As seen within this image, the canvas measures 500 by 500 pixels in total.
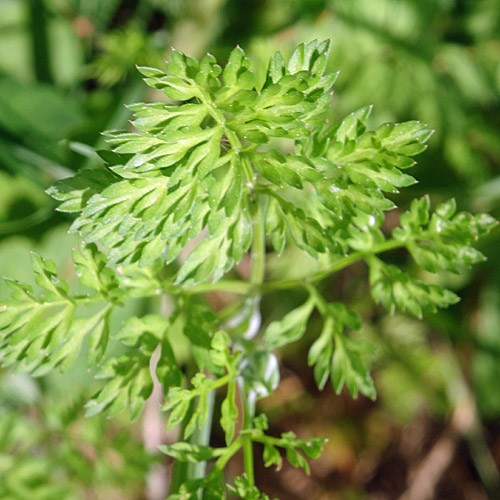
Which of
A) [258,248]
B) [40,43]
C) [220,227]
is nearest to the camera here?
[220,227]

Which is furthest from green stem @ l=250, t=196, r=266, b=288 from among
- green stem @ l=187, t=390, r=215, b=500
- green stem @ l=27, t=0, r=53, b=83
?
green stem @ l=27, t=0, r=53, b=83

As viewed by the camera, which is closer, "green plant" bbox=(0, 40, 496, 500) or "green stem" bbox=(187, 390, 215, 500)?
"green plant" bbox=(0, 40, 496, 500)

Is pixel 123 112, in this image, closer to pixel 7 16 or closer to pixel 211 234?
pixel 7 16

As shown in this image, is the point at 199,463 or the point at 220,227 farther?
the point at 199,463

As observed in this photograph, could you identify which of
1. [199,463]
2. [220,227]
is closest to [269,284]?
[220,227]

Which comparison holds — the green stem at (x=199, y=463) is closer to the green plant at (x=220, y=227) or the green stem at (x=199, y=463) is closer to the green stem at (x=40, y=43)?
the green plant at (x=220, y=227)

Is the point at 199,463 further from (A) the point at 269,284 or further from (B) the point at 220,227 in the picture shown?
(B) the point at 220,227

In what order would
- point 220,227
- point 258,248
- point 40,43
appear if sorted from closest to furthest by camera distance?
point 220,227
point 258,248
point 40,43

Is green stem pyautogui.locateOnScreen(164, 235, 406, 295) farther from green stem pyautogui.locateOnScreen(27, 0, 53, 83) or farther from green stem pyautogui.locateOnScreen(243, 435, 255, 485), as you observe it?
green stem pyautogui.locateOnScreen(27, 0, 53, 83)

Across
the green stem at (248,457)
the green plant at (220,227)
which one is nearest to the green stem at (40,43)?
the green plant at (220,227)
